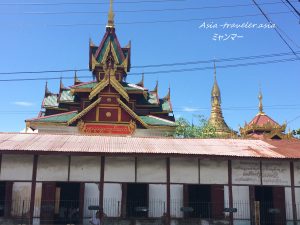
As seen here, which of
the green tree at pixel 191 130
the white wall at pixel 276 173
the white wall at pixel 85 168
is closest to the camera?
the white wall at pixel 85 168

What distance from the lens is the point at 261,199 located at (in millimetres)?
20656

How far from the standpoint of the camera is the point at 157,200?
17.9 m

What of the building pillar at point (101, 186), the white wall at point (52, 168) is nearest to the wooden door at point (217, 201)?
the building pillar at point (101, 186)

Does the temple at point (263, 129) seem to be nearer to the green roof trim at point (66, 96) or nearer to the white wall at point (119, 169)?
the green roof trim at point (66, 96)

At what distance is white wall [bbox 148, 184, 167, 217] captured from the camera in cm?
1784

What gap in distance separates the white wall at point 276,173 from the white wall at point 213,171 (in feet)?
6.26

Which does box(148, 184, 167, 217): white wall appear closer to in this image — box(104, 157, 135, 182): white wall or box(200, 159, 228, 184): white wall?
box(104, 157, 135, 182): white wall

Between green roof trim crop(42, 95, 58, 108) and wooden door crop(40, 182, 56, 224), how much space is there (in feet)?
72.2

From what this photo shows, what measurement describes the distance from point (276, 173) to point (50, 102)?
27.1 metres

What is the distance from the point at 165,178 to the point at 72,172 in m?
4.37

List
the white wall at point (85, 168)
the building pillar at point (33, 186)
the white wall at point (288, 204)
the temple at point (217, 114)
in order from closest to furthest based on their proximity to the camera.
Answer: the building pillar at point (33, 186)
the white wall at point (85, 168)
the white wall at point (288, 204)
the temple at point (217, 114)

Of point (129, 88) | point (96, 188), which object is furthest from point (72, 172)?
point (129, 88)

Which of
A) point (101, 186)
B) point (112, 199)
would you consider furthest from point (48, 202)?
point (112, 199)

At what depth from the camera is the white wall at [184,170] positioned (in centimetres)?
1819
